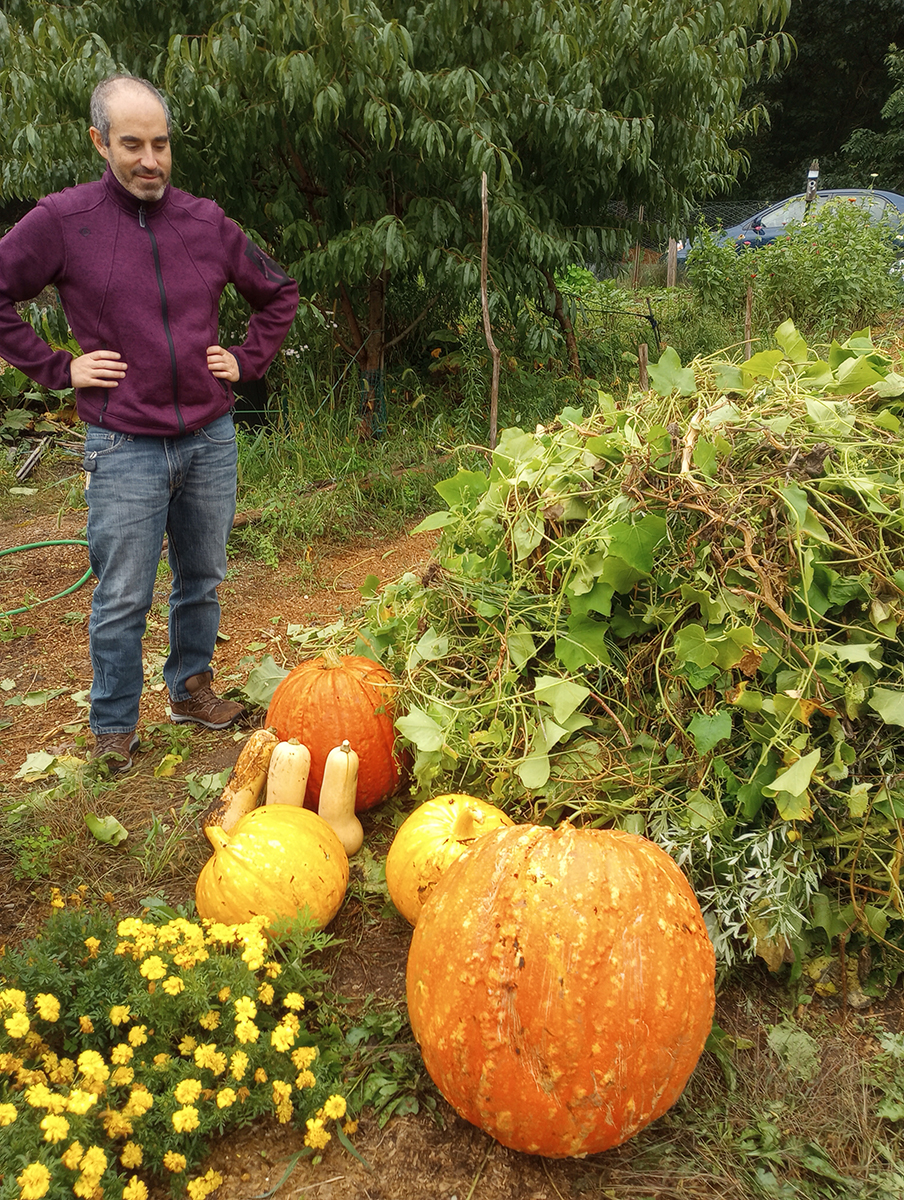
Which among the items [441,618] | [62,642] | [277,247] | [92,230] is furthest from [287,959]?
[277,247]

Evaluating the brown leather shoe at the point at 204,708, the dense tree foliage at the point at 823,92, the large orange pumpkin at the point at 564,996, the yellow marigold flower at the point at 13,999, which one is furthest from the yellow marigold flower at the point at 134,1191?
the dense tree foliage at the point at 823,92

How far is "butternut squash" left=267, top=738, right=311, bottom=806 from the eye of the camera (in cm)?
245

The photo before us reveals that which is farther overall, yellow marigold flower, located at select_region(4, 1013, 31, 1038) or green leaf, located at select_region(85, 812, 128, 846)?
green leaf, located at select_region(85, 812, 128, 846)

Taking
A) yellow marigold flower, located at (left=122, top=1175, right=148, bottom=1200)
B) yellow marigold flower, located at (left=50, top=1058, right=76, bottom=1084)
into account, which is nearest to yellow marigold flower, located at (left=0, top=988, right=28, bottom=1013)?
yellow marigold flower, located at (left=50, top=1058, right=76, bottom=1084)

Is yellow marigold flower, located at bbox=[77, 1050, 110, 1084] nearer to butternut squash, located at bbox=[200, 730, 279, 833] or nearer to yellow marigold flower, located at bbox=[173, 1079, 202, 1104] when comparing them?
yellow marigold flower, located at bbox=[173, 1079, 202, 1104]

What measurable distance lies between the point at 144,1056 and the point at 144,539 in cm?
162

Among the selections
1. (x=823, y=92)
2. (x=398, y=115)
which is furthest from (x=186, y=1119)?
(x=823, y=92)

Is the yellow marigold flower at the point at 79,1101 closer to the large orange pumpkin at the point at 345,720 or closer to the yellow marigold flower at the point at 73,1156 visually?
the yellow marigold flower at the point at 73,1156

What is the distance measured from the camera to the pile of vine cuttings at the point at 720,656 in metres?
2.01

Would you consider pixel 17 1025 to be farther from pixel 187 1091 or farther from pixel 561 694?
pixel 561 694

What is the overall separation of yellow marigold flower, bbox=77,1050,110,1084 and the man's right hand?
1.90 meters

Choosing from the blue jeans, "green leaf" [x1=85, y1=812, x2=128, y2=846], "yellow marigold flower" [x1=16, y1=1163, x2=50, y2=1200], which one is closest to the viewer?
"yellow marigold flower" [x1=16, y1=1163, x2=50, y2=1200]

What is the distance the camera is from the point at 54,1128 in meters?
1.37

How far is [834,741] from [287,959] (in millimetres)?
1375
